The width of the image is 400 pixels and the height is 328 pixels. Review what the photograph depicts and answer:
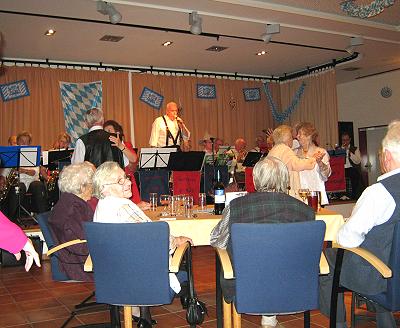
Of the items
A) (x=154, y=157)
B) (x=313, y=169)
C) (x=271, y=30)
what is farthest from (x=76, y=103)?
(x=313, y=169)

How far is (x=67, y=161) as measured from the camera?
7.03m

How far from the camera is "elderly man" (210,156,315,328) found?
2.27 meters

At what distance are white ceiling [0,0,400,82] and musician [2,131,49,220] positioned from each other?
1.81m

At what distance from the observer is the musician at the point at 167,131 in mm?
7902

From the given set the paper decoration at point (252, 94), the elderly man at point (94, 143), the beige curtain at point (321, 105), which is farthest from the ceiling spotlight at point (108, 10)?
the beige curtain at point (321, 105)

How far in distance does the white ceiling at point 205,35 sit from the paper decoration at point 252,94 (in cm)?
83

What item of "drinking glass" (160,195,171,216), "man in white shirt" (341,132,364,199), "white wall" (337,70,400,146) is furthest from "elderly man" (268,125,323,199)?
"white wall" (337,70,400,146)

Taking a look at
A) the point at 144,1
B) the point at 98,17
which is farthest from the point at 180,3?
the point at 98,17

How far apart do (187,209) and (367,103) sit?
992 cm

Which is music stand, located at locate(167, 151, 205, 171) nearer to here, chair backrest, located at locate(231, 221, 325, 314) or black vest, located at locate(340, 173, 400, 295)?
black vest, located at locate(340, 173, 400, 295)

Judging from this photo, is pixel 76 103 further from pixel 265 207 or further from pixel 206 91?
pixel 265 207

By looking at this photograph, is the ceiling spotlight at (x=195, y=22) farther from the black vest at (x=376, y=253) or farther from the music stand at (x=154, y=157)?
the black vest at (x=376, y=253)

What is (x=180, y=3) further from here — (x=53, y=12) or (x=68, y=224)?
(x=68, y=224)

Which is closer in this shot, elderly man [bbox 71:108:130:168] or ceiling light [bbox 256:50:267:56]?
elderly man [bbox 71:108:130:168]
